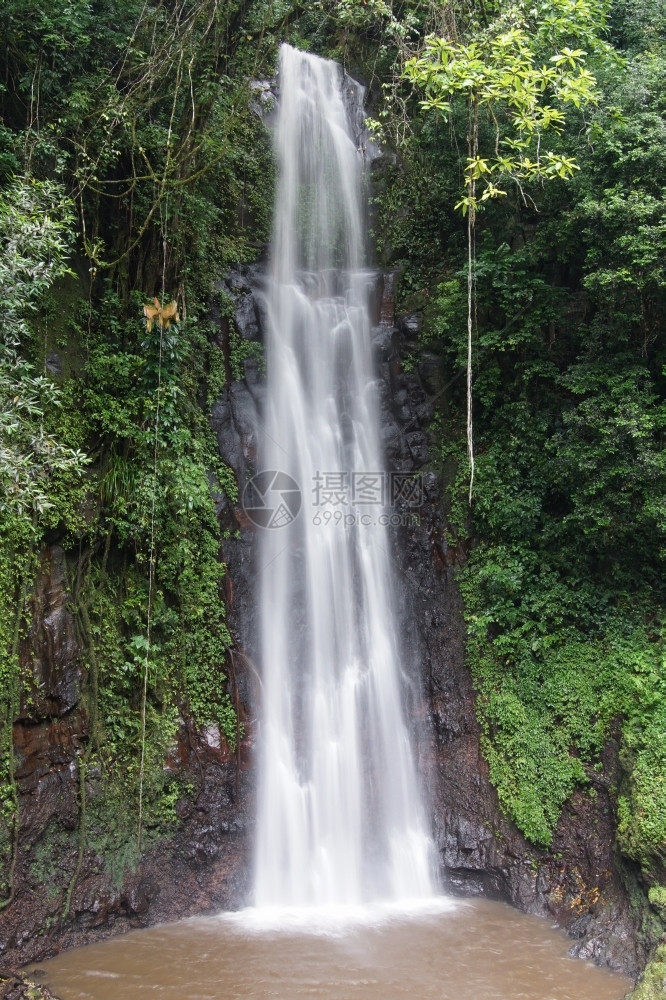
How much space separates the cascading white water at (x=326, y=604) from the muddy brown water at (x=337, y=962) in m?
0.66

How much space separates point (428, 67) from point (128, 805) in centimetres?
701

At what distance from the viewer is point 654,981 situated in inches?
196

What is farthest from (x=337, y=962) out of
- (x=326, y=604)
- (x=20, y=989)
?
(x=326, y=604)

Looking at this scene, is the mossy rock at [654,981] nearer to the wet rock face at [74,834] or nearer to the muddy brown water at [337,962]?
the muddy brown water at [337,962]

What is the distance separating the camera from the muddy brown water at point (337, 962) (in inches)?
200

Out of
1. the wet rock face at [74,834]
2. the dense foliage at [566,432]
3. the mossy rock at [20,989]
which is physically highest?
the dense foliage at [566,432]

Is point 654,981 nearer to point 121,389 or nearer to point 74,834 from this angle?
point 74,834

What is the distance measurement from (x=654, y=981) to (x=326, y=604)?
15.1 feet

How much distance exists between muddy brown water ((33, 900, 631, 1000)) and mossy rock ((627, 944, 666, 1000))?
23 centimetres

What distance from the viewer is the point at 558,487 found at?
7789mm

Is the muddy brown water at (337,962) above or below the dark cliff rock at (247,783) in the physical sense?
below

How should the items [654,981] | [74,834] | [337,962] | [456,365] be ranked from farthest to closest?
[456,365]
[74,834]
[337,962]
[654,981]

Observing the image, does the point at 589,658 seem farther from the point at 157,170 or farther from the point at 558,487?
the point at 157,170

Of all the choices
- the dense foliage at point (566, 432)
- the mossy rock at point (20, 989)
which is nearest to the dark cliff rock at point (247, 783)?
the dense foliage at point (566, 432)
